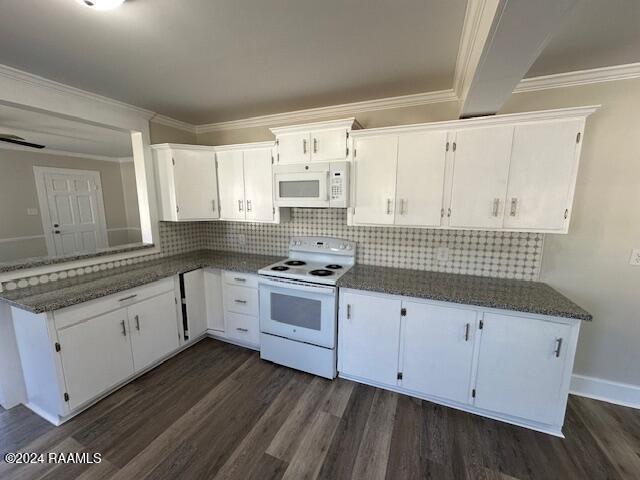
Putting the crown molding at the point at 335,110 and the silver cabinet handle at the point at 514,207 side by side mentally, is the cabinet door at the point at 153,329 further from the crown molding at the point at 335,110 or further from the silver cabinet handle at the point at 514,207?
the silver cabinet handle at the point at 514,207

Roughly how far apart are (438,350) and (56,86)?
3.55 metres

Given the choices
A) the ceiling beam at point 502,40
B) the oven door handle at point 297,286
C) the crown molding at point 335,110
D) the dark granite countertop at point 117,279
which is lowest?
the oven door handle at point 297,286

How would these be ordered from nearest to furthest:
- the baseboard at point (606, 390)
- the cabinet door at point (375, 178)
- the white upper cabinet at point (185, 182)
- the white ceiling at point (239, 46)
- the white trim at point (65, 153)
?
the white ceiling at point (239, 46), the baseboard at point (606, 390), the cabinet door at point (375, 178), the white upper cabinet at point (185, 182), the white trim at point (65, 153)

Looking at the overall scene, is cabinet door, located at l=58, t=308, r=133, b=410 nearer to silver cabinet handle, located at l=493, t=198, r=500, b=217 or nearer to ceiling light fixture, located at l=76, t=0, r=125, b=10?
ceiling light fixture, located at l=76, t=0, r=125, b=10

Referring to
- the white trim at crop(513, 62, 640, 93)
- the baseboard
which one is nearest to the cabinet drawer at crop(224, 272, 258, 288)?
the white trim at crop(513, 62, 640, 93)

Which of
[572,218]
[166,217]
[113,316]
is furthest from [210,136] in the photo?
[572,218]

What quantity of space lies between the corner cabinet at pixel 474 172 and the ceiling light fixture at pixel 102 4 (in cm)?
161

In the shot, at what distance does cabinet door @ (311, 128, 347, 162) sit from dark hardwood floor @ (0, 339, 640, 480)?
197 cm

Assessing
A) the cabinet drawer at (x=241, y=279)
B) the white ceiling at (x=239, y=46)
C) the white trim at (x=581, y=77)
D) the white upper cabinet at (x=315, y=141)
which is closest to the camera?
the white ceiling at (x=239, y=46)

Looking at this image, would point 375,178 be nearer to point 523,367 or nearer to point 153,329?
point 523,367

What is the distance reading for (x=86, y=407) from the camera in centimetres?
199

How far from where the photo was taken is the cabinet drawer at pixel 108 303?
179cm

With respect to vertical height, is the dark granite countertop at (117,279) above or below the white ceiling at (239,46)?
below

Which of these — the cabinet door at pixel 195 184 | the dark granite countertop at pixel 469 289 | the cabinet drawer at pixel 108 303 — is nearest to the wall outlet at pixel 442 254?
the dark granite countertop at pixel 469 289
